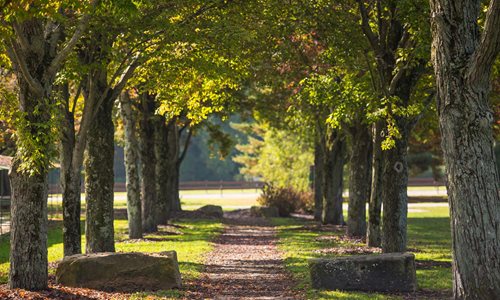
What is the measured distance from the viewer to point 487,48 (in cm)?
1024

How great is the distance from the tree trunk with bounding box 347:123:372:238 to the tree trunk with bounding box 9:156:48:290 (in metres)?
15.6

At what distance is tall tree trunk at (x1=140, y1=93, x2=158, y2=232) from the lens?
1174 inches

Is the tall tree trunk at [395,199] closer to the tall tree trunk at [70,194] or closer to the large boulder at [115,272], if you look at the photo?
the large boulder at [115,272]

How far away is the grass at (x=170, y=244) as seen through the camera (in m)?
18.5

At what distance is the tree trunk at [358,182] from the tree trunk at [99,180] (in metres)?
10.8

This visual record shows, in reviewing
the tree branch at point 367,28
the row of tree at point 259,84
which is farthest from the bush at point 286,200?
the tree branch at point 367,28

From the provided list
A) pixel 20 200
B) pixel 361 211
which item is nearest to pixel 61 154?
pixel 20 200

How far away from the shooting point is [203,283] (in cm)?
1614

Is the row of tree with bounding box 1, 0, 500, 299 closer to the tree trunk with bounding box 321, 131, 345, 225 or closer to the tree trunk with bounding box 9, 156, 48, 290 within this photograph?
the tree trunk with bounding box 9, 156, 48, 290

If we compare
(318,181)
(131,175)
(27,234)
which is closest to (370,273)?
(27,234)

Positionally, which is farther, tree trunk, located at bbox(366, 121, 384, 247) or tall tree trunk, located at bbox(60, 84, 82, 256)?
tree trunk, located at bbox(366, 121, 384, 247)

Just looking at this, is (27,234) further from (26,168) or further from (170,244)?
(170,244)

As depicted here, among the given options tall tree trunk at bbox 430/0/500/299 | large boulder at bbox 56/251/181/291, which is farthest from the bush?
tall tree trunk at bbox 430/0/500/299

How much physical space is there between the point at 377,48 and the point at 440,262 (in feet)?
18.1
